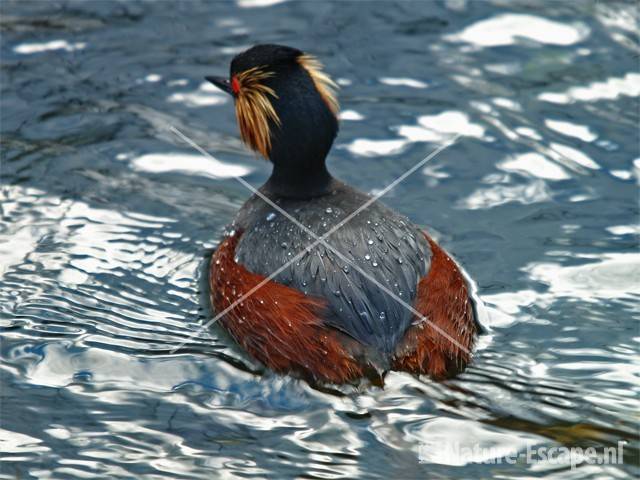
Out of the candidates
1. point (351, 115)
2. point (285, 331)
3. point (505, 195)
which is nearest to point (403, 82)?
point (351, 115)

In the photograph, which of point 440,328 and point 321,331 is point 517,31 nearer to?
point 440,328

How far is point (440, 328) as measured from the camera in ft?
21.9

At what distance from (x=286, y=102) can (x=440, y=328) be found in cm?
176

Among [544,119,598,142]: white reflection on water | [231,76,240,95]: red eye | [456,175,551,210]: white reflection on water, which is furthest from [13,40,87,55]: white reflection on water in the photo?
[544,119,598,142]: white reflection on water

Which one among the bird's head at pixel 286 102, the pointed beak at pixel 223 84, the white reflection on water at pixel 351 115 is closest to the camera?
the bird's head at pixel 286 102

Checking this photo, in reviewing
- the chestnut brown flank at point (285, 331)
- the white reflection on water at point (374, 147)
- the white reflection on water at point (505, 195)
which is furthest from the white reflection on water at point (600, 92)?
the chestnut brown flank at point (285, 331)

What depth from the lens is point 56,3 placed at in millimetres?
11172

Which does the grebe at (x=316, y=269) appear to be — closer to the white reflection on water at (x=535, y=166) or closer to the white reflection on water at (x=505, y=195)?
the white reflection on water at (x=505, y=195)

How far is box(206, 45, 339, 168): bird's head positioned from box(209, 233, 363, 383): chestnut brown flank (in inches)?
34.3

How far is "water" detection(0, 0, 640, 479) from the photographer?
20.2 feet

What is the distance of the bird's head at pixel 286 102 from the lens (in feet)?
23.6

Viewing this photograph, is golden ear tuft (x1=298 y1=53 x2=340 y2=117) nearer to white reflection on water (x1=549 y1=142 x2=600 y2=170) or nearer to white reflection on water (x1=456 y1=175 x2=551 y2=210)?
white reflection on water (x1=456 y1=175 x2=551 y2=210)

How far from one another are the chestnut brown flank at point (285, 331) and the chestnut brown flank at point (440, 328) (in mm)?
337

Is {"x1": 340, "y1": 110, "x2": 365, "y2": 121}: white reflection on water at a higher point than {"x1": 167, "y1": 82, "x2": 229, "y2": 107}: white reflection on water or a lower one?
lower
